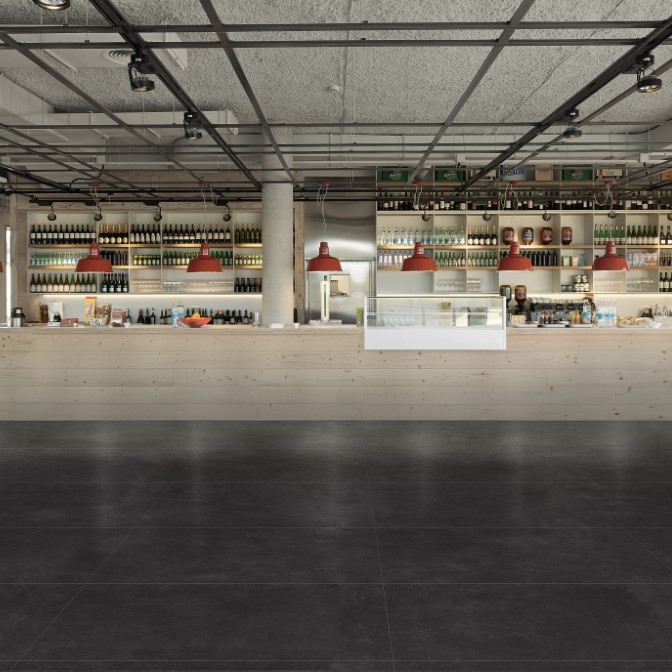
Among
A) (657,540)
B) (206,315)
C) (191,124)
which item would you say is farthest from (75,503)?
(206,315)

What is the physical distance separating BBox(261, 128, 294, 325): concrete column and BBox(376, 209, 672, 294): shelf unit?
8.24ft

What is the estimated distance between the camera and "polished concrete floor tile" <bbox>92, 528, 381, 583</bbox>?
3.17 m

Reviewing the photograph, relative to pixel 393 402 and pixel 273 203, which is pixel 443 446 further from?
pixel 273 203

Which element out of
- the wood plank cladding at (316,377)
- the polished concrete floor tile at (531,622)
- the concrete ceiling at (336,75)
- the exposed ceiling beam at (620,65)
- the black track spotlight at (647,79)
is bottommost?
the polished concrete floor tile at (531,622)

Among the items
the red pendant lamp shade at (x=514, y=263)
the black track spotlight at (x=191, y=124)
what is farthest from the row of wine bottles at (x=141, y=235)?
the black track spotlight at (x=191, y=124)

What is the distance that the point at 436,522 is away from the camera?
3.98 meters

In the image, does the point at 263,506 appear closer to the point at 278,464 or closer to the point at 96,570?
the point at 278,464

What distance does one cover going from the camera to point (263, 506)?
14.1 feet

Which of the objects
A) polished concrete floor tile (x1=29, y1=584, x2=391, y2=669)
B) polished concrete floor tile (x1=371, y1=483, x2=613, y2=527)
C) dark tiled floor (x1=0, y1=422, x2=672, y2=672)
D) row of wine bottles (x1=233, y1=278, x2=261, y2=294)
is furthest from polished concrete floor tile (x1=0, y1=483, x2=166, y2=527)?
row of wine bottles (x1=233, y1=278, x2=261, y2=294)

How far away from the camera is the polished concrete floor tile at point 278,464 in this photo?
5.02 metres

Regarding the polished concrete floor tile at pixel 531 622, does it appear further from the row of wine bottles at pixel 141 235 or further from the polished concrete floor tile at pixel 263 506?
the row of wine bottles at pixel 141 235

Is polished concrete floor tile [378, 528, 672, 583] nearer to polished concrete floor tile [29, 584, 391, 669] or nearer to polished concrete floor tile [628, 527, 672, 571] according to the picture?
polished concrete floor tile [628, 527, 672, 571]

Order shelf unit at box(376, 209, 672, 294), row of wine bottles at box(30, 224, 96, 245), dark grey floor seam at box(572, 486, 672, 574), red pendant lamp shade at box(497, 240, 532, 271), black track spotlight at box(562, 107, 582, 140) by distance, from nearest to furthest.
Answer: dark grey floor seam at box(572, 486, 672, 574) → black track spotlight at box(562, 107, 582, 140) → red pendant lamp shade at box(497, 240, 532, 271) → shelf unit at box(376, 209, 672, 294) → row of wine bottles at box(30, 224, 96, 245)

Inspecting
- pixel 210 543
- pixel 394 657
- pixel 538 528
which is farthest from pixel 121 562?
pixel 538 528
